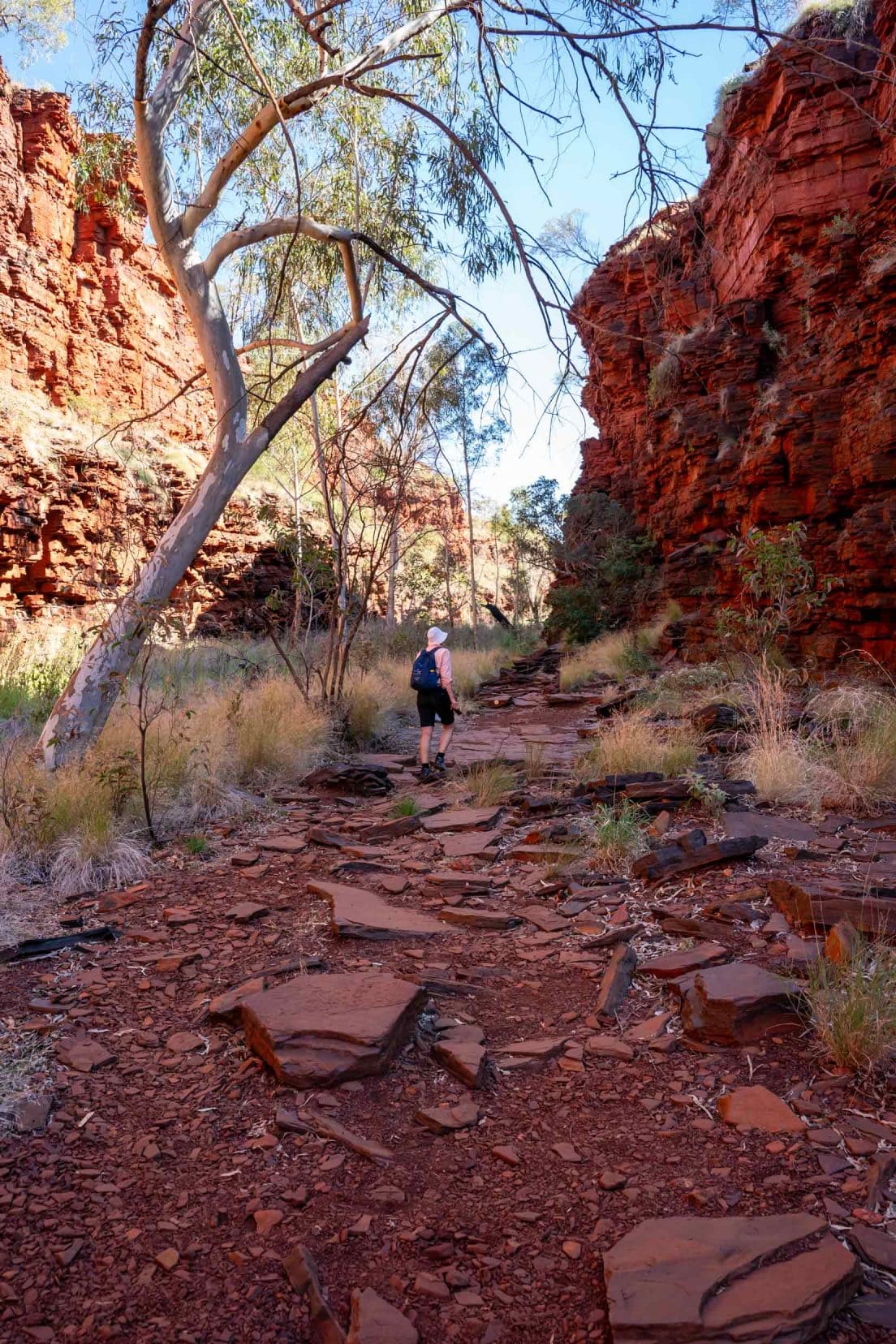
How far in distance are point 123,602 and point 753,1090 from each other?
510cm

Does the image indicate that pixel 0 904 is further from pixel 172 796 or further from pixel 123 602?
pixel 123 602

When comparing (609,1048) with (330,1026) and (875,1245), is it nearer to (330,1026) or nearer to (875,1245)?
(330,1026)

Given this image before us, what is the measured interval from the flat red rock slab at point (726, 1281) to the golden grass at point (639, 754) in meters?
4.18

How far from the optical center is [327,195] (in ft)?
32.3

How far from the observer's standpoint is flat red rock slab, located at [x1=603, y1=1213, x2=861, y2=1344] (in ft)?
4.90

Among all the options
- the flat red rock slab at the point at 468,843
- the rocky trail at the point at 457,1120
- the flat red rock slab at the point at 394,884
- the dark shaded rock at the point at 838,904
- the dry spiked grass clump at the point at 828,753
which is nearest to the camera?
the rocky trail at the point at 457,1120

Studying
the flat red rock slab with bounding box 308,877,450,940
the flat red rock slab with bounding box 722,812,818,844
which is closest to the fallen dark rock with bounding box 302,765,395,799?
the flat red rock slab with bounding box 308,877,450,940

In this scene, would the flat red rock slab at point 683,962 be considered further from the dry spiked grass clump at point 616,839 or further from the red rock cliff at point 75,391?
the red rock cliff at point 75,391

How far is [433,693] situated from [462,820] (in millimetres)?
2375

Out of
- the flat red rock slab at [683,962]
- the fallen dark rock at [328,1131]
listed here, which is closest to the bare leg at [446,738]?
the flat red rock slab at [683,962]

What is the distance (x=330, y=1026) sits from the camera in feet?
8.41

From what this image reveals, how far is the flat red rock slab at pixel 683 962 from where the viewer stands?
10.0ft

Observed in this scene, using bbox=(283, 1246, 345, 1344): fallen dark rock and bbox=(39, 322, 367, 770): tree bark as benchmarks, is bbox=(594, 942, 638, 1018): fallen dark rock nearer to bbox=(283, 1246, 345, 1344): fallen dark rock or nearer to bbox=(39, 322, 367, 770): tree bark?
bbox=(283, 1246, 345, 1344): fallen dark rock

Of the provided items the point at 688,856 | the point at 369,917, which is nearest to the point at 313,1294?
the point at 369,917
